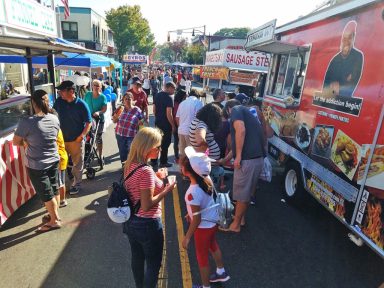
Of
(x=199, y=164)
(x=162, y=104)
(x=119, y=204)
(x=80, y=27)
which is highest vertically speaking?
(x=80, y=27)

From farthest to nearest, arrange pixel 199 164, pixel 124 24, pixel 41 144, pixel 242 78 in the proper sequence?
pixel 124 24 < pixel 242 78 < pixel 41 144 < pixel 199 164

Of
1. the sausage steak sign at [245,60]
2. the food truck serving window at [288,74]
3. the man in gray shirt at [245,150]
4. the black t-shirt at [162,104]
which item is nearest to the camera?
the man in gray shirt at [245,150]

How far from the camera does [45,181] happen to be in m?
3.80

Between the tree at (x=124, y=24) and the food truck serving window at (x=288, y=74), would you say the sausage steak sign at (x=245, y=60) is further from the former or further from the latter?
the tree at (x=124, y=24)

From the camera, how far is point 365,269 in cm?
361

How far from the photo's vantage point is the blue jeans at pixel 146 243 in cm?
235

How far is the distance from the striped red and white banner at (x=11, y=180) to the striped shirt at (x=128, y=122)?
1.67 metres

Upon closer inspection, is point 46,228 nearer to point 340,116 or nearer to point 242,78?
point 340,116

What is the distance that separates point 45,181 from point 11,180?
78 cm

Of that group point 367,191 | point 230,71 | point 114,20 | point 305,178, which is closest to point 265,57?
point 230,71

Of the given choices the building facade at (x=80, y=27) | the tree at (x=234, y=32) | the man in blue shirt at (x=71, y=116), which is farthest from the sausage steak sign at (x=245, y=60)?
the tree at (x=234, y=32)

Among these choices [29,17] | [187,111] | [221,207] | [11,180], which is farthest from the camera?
[187,111]

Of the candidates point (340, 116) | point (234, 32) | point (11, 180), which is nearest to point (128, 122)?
point (11, 180)

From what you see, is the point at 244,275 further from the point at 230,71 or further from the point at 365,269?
the point at 230,71
